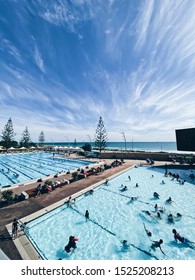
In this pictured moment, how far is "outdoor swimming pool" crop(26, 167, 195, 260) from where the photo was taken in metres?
7.92

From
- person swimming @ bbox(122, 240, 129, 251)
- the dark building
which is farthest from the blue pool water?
the dark building

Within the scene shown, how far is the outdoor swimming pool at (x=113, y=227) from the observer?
7.92 metres

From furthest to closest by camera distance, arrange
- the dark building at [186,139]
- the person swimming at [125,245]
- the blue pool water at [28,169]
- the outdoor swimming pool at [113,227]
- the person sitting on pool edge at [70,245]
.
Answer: the dark building at [186,139] → the blue pool water at [28,169] → the person swimming at [125,245] → the outdoor swimming pool at [113,227] → the person sitting on pool edge at [70,245]

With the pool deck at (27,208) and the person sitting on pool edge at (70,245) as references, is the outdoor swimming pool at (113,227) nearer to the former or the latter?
the person sitting on pool edge at (70,245)

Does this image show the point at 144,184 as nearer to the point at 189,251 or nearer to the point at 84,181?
the point at 84,181

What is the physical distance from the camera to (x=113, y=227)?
33.2 feet

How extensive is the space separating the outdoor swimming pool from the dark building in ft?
36.1

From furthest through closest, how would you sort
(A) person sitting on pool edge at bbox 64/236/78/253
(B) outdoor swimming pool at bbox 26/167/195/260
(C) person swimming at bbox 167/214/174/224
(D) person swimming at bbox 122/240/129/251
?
(C) person swimming at bbox 167/214/174/224 < (D) person swimming at bbox 122/240/129/251 < (B) outdoor swimming pool at bbox 26/167/195/260 < (A) person sitting on pool edge at bbox 64/236/78/253

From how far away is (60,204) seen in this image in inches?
458

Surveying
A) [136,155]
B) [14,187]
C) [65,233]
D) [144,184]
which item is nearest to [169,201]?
[144,184]

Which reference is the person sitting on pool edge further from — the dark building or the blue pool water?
the dark building

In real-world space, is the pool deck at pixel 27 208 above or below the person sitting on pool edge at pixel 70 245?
above

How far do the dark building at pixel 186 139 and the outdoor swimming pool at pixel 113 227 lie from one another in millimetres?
10988

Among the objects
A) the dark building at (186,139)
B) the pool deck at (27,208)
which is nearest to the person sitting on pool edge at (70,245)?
the pool deck at (27,208)
